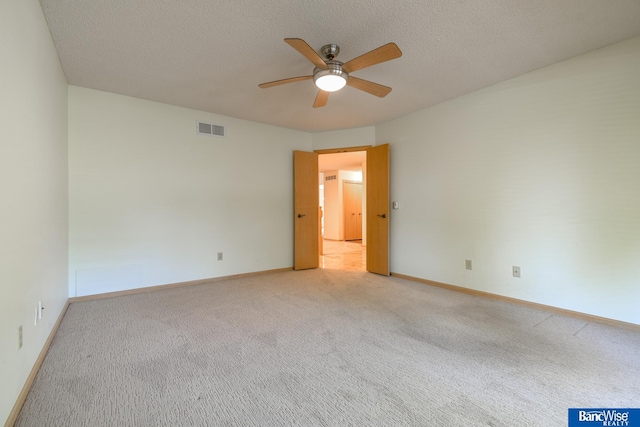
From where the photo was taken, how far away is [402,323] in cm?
259

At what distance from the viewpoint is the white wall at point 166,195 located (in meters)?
3.27

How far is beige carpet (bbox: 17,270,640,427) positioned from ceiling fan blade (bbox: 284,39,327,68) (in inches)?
88.3

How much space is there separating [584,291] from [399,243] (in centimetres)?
225

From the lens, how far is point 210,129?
412cm

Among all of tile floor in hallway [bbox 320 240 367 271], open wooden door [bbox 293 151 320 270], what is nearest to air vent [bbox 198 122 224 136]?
open wooden door [bbox 293 151 320 270]

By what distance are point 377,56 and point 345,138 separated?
2.93 m

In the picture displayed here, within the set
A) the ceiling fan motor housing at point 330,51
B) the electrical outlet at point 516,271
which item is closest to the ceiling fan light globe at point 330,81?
the ceiling fan motor housing at point 330,51

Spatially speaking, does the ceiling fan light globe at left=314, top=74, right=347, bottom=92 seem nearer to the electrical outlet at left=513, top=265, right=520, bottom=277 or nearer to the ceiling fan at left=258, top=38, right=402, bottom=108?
the ceiling fan at left=258, top=38, right=402, bottom=108

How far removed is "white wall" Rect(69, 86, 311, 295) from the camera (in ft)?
10.7

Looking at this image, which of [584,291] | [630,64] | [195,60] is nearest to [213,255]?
[195,60]

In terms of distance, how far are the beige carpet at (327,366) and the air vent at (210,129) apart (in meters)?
2.49

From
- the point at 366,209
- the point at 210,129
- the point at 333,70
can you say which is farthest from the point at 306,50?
the point at 366,209

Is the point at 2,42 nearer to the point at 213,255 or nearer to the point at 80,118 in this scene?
the point at 80,118

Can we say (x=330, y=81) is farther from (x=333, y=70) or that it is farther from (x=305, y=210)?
(x=305, y=210)
